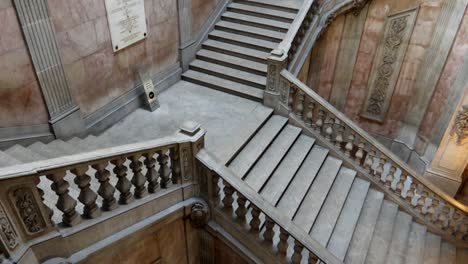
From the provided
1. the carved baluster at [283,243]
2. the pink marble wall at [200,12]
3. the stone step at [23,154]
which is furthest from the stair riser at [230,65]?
the stone step at [23,154]

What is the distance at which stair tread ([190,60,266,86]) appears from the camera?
23.1ft

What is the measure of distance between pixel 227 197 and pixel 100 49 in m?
3.13

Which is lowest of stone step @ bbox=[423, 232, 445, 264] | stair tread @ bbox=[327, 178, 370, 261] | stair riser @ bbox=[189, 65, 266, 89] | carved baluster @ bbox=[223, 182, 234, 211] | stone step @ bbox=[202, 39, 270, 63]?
stone step @ bbox=[423, 232, 445, 264]

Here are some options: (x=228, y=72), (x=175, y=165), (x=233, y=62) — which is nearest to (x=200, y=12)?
(x=233, y=62)

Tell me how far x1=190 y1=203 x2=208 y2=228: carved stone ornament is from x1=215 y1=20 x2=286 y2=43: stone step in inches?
172

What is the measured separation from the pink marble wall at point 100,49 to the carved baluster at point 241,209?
2.99 m

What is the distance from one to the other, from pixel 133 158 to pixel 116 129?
2.62 meters

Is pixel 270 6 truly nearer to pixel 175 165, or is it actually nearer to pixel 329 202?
pixel 329 202

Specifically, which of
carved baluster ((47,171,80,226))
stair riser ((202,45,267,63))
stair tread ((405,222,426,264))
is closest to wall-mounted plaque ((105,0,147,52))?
stair riser ((202,45,267,63))

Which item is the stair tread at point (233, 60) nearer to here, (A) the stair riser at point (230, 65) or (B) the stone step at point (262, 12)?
(A) the stair riser at point (230, 65)

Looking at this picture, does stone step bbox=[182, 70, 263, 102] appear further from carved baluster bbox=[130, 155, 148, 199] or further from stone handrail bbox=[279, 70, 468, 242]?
carved baluster bbox=[130, 155, 148, 199]

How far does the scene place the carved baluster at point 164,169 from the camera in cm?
399

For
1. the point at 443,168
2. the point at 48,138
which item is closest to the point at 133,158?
the point at 48,138

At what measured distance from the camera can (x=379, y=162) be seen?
6473mm
